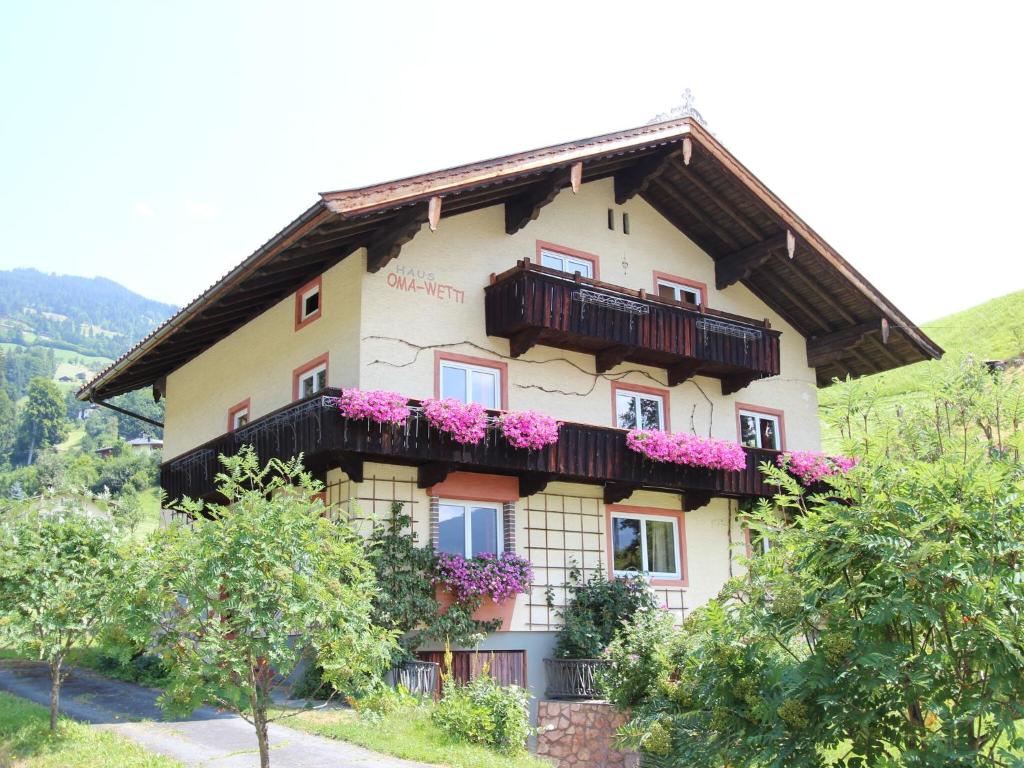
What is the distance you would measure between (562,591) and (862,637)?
1361 centimetres

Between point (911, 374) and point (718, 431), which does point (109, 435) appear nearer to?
point (911, 374)

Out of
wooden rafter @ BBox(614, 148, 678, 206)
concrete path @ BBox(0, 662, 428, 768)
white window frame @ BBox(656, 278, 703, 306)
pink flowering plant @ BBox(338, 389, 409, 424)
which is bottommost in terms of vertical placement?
concrete path @ BBox(0, 662, 428, 768)

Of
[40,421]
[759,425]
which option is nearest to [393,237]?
[759,425]

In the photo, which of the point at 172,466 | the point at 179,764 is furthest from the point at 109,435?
the point at 179,764

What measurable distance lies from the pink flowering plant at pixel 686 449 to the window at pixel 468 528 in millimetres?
2868

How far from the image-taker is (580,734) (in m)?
16.1

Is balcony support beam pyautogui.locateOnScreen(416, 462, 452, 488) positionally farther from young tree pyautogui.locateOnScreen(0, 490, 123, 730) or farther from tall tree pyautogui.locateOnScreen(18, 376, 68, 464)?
tall tree pyautogui.locateOnScreen(18, 376, 68, 464)

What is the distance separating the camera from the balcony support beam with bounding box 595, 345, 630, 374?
1978 centimetres

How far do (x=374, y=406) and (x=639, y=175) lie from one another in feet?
27.8

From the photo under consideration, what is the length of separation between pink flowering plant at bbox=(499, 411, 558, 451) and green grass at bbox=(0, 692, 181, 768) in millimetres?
7606

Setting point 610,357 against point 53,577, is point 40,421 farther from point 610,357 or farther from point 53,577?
point 53,577

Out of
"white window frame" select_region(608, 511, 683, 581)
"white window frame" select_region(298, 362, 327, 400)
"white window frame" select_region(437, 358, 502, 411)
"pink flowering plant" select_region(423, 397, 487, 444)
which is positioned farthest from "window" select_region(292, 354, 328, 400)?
"white window frame" select_region(608, 511, 683, 581)

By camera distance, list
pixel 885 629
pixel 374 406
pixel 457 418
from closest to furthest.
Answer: pixel 885 629
pixel 374 406
pixel 457 418

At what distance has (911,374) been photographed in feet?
197
